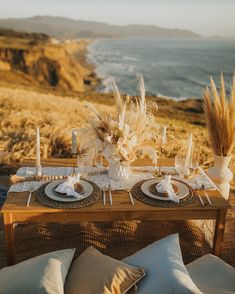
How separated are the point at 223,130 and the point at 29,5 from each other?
48769mm

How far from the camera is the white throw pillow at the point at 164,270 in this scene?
4.93 ft

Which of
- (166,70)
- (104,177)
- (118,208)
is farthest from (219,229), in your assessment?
(166,70)

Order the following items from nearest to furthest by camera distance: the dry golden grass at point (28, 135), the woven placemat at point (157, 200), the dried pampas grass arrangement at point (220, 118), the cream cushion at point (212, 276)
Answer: the cream cushion at point (212, 276) < the woven placemat at point (157, 200) < the dried pampas grass arrangement at point (220, 118) < the dry golden grass at point (28, 135)

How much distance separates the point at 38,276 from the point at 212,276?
0.84 meters

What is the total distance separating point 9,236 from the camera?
6.75ft

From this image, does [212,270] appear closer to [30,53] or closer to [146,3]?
[30,53]

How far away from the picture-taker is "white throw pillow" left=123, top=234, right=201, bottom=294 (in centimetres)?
150

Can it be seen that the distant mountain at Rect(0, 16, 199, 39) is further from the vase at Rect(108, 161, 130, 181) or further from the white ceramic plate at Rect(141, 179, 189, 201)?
the white ceramic plate at Rect(141, 179, 189, 201)

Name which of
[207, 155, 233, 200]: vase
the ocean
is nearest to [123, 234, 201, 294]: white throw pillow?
[207, 155, 233, 200]: vase

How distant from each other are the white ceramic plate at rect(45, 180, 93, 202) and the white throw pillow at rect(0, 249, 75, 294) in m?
0.42

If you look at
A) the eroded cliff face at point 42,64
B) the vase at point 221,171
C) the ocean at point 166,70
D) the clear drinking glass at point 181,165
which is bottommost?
the ocean at point 166,70

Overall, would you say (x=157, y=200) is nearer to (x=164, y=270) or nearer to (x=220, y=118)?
(x=164, y=270)

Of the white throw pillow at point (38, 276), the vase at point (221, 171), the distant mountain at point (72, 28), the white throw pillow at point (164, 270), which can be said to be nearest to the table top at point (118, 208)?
the white throw pillow at point (164, 270)

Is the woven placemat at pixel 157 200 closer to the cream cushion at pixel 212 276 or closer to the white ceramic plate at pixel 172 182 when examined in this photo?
the white ceramic plate at pixel 172 182
